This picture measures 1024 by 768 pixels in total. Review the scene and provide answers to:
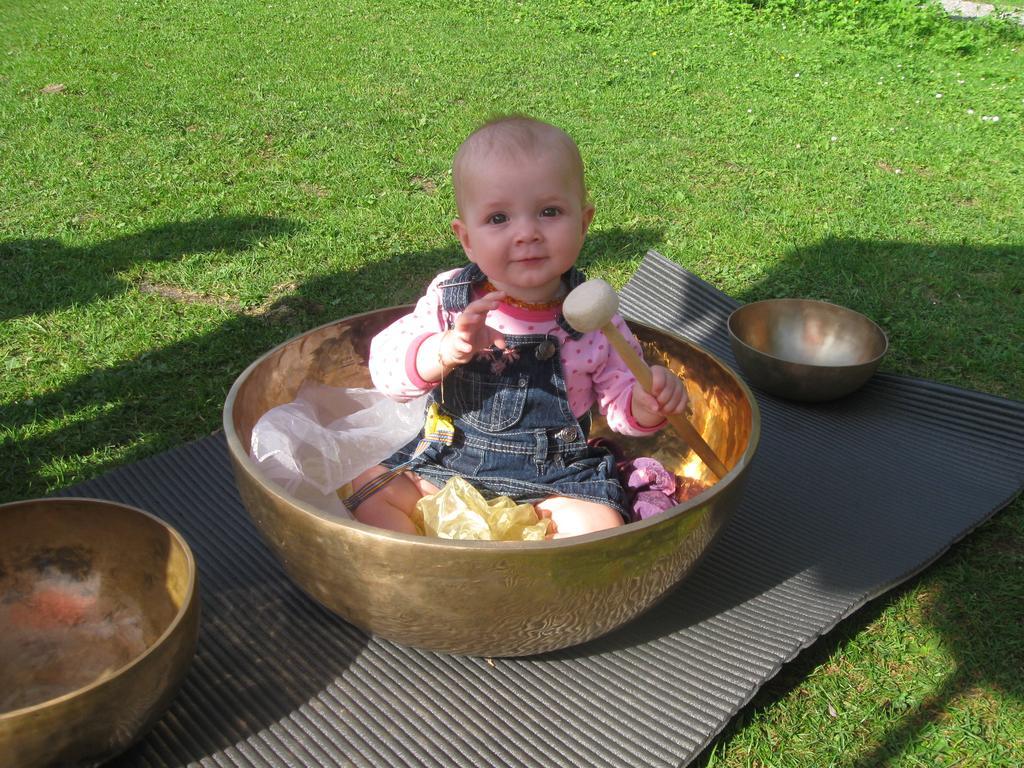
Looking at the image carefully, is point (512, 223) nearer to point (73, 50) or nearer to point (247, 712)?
point (247, 712)

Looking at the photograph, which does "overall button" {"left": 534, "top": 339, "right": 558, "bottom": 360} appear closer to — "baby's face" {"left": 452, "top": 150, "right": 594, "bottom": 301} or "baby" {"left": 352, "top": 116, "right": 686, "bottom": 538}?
"baby" {"left": 352, "top": 116, "right": 686, "bottom": 538}

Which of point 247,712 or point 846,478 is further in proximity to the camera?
point 846,478

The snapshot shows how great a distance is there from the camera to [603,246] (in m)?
3.60

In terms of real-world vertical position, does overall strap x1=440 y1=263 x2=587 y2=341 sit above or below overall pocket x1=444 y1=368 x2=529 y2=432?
Result: above

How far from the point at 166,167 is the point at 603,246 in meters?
2.13

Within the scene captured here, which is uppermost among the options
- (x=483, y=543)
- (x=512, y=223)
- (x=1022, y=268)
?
(x=512, y=223)

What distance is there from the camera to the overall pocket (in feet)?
6.17

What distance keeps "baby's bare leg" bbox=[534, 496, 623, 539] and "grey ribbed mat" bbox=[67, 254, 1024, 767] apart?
200 mm

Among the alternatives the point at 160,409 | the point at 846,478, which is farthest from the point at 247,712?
the point at 846,478

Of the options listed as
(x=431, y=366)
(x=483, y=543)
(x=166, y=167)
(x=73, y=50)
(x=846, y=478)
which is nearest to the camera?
(x=483, y=543)

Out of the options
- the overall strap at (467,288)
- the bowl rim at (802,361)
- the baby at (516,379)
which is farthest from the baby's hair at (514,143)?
the bowl rim at (802,361)

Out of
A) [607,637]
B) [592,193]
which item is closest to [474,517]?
[607,637]

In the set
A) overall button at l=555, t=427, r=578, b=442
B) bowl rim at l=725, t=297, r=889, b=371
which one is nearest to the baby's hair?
overall button at l=555, t=427, r=578, b=442

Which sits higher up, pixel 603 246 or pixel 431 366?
pixel 431 366
